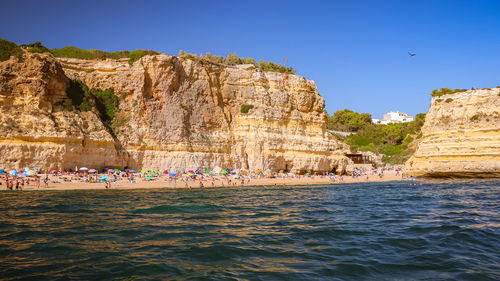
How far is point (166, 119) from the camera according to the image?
3919 centimetres

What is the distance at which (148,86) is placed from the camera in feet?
133

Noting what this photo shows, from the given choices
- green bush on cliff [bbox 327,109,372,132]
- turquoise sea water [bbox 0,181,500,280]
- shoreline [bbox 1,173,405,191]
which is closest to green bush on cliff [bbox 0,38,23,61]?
shoreline [bbox 1,173,405,191]

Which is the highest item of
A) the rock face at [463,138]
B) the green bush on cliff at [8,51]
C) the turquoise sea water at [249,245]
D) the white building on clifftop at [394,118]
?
the white building on clifftop at [394,118]

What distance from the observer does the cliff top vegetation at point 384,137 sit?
72.9m

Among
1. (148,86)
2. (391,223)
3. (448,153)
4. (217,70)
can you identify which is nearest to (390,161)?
(448,153)

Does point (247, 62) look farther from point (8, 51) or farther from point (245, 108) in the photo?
point (8, 51)

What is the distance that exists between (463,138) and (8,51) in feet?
150

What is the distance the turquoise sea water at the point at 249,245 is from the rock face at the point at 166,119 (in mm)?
19035

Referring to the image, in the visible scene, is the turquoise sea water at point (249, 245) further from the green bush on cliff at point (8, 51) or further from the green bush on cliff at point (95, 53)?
the green bush on cliff at point (95, 53)

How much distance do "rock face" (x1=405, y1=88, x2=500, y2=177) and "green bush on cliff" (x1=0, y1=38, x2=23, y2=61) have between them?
42.6m

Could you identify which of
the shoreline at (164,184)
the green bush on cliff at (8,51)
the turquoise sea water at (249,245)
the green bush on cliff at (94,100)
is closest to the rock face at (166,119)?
the green bush on cliff at (94,100)

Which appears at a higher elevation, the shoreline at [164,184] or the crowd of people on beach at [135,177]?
the crowd of people on beach at [135,177]

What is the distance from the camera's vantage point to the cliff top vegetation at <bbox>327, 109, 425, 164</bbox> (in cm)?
7294

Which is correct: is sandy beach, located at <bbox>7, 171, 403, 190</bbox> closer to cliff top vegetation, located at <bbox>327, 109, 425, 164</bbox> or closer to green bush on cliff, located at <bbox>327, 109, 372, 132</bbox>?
cliff top vegetation, located at <bbox>327, 109, 425, 164</bbox>
